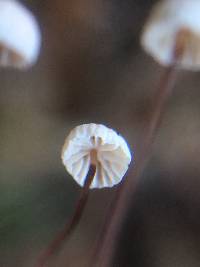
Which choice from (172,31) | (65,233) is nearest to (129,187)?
(65,233)

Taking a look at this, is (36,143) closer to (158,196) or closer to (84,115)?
(84,115)

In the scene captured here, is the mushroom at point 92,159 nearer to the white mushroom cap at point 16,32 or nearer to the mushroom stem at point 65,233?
the mushroom stem at point 65,233

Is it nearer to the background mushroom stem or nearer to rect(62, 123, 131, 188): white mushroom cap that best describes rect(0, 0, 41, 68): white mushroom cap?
rect(62, 123, 131, 188): white mushroom cap

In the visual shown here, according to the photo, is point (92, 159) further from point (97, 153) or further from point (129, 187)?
point (129, 187)

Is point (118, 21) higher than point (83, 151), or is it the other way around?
point (118, 21)

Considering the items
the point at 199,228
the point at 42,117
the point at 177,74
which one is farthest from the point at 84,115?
the point at 199,228

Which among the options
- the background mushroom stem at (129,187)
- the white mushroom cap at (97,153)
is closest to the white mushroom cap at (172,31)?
the background mushroom stem at (129,187)

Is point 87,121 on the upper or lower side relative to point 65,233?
upper
